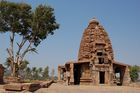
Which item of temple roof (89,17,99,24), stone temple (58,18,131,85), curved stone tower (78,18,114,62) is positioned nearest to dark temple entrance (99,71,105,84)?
stone temple (58,18,131,85)

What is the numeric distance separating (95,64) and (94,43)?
13.5ft

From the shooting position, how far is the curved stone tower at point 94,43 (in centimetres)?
4112

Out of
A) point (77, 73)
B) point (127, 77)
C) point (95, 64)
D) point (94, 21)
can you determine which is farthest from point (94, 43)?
point (127, 77)

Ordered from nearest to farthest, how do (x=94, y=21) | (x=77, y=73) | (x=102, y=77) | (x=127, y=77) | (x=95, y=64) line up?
(x=95, y=64) → (x=127, y=77) → (x=102, y=77) → (x=77, y=73) → (x=94, y=21)

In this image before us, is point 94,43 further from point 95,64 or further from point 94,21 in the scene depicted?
point 94,21

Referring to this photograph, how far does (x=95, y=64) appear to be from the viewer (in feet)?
129

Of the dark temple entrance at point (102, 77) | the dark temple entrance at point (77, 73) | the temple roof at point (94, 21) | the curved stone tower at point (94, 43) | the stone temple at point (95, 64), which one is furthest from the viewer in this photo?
the temple roof at point (94, 21)

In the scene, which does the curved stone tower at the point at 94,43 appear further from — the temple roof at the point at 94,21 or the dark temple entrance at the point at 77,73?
the dark temple entrance at the point at 77,73

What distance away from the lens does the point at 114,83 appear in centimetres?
4028

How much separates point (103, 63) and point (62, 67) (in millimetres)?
7900

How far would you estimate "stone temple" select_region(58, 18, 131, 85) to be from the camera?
3947 centimetres

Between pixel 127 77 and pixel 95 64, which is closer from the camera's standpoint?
pixel 95 64

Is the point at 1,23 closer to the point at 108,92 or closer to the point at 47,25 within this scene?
the point at 47,25

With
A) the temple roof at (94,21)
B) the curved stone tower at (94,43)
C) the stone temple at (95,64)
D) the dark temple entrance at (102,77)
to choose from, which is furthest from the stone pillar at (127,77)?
the temple roof at (94,21)
